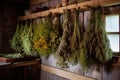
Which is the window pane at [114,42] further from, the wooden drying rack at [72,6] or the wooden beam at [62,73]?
the wooden beam at [62,73]

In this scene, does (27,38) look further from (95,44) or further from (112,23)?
(112,23)

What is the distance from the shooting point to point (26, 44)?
302cm

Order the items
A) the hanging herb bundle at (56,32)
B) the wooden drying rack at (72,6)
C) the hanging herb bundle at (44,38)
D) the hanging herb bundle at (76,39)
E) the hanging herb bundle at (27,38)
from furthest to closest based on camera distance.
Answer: the hanging herb bundle at (27,38) < the hanging herb bundle at (44,38) < the hanging herb bundle at (56,32) < the hanging herb bundle at (76,39) < the wooden drying rack at (72,6)

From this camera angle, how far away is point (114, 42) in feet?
6.28

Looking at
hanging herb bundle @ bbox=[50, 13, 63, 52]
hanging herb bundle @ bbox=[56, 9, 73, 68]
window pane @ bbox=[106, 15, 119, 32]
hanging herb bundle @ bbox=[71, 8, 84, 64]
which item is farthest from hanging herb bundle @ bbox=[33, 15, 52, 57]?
window pane @ bbox=[106, 15, 119, 32]

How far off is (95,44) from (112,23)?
36 centimetres

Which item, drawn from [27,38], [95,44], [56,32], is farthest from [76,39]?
[27,38]

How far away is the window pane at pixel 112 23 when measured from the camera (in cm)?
189

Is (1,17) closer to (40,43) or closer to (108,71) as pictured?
(40,43)

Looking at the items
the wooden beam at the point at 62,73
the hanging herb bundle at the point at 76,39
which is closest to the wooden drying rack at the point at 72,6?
the hanging herb bundle at the point at 76,39

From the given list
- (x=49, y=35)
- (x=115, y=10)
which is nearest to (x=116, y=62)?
(x=115, y=10)

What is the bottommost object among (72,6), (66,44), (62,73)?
(62,73)

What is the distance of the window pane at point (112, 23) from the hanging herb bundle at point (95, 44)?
0.16m

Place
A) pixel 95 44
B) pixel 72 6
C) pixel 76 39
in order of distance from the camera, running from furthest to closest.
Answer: pixel 72 6, pixel 76 39, pixel 95 44
